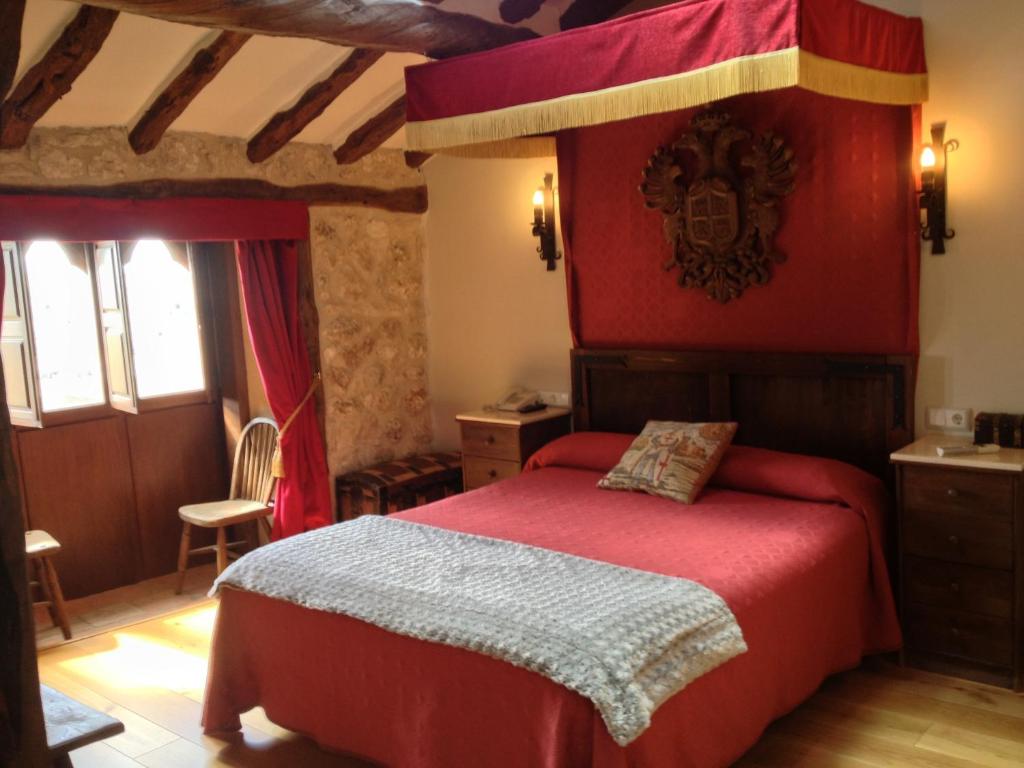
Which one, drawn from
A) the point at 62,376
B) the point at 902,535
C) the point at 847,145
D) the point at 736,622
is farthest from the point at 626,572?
the point at 62,376

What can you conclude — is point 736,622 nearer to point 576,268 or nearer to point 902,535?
point 902,535

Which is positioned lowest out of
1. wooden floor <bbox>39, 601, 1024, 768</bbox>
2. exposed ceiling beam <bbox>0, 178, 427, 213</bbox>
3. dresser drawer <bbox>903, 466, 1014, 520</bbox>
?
wooden floor <bbox>39, 601, 1024, 768</bbox>

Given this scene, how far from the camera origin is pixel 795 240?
3.99 m

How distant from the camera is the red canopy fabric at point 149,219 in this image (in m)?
3.96

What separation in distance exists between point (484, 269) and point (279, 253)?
107cm

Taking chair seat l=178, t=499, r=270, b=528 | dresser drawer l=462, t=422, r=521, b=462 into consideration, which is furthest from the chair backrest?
dresser drawer l=462, t=422, r=521, b=462

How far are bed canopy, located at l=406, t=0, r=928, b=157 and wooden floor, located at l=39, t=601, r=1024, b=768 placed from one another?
78.7 inches

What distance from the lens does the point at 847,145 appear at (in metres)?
3.81

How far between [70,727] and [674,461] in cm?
232

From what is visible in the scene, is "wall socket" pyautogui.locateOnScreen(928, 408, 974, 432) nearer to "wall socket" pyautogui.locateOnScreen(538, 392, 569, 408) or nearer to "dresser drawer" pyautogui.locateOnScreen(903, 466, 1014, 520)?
"dresser drawer" pyautogui.locateOnScreen(903, 466, 1014, 520)

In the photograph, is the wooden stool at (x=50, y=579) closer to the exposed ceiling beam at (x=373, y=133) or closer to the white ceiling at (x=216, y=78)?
the white ceiling at (x=216, y=78)

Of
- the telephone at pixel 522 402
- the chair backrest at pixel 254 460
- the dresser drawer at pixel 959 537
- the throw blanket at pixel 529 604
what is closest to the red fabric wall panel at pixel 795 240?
the telephone at pixel 522 402

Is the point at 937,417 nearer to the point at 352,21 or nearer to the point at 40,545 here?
the point at 352,21

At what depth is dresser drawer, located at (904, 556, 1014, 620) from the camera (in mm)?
3305
